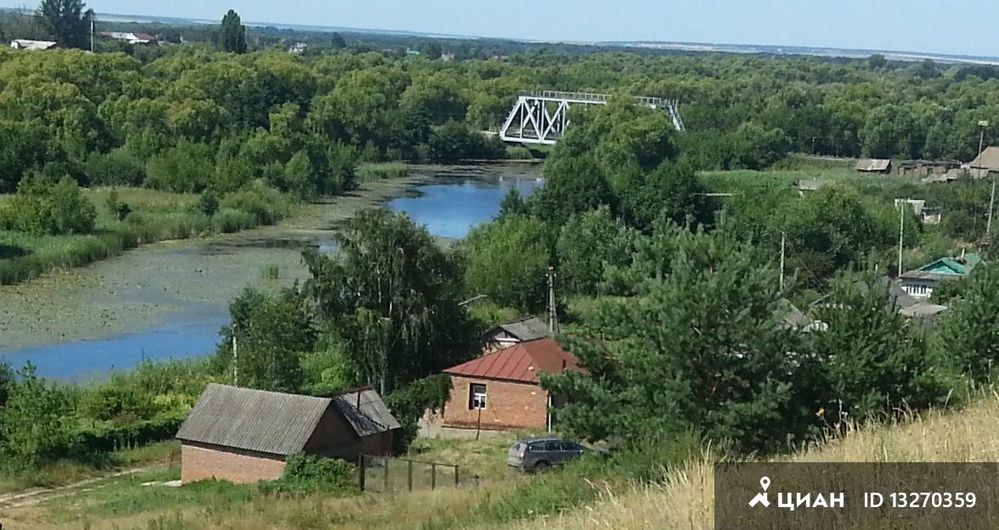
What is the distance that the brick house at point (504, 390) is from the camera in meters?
15.8

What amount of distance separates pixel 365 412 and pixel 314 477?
6.09 ft

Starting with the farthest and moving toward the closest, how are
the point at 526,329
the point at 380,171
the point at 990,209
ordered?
1. the point at 380,171
2. the point at 990,209
3. the point at 526,329

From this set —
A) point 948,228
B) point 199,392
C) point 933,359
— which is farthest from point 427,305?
point 948,228

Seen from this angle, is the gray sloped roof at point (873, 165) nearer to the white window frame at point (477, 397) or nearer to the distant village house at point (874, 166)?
the distant village house at point (874, 166)

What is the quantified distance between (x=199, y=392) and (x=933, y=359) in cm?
973

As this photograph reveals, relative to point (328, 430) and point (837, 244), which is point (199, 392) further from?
point (837, 244)

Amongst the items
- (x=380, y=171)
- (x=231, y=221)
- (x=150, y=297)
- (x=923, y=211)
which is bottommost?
(x=380, y=171)

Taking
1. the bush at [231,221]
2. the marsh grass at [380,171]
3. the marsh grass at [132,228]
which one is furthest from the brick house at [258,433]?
the marsh grass at [380,171]

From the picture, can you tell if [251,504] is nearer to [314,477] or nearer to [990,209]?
[314,477]

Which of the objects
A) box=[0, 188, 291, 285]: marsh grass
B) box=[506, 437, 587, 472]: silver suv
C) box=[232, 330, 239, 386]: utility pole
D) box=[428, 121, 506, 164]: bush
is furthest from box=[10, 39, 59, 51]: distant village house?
box=[506, 437, 587, 472]: silver suv

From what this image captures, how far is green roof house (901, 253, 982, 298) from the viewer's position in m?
24.2

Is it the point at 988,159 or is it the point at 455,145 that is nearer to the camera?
the point at 988,159

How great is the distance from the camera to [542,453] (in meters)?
12.3

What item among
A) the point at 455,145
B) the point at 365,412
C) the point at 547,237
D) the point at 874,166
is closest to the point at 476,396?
the point at 365,412
